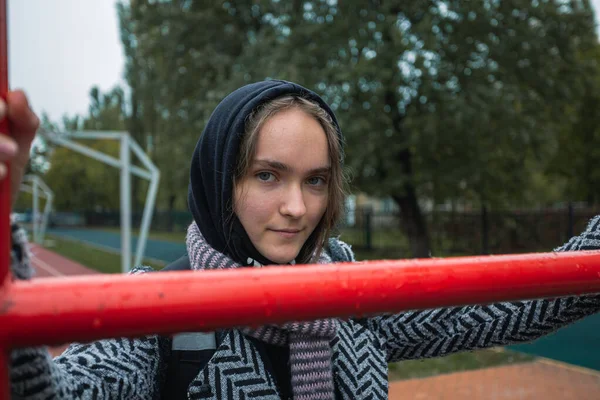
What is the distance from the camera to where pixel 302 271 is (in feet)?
1.93

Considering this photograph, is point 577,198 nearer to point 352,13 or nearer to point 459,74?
point 459,74

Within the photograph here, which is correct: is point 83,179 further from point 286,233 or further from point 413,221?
point 286,233

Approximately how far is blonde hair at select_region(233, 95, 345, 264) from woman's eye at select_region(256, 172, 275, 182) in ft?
0.10

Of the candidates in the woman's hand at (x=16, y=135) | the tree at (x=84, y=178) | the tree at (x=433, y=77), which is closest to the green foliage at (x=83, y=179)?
the tree at (x=84, y=178)

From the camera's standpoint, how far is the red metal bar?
507 mm

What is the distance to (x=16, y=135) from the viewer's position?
0.59 m

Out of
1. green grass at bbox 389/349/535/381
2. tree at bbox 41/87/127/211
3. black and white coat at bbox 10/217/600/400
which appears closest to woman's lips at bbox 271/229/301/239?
black and white coat at bbox 10/217/600/400

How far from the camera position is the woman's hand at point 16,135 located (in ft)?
1.68

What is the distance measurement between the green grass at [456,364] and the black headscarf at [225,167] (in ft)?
11.5

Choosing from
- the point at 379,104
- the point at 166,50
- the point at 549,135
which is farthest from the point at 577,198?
the point at 166,50

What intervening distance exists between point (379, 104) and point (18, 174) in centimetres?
906

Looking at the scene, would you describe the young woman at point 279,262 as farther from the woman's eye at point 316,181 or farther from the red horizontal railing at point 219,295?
the red horizontal railing at point 219,295

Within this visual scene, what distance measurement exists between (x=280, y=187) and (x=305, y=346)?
0.33 m

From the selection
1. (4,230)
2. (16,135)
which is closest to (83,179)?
(16,135)
